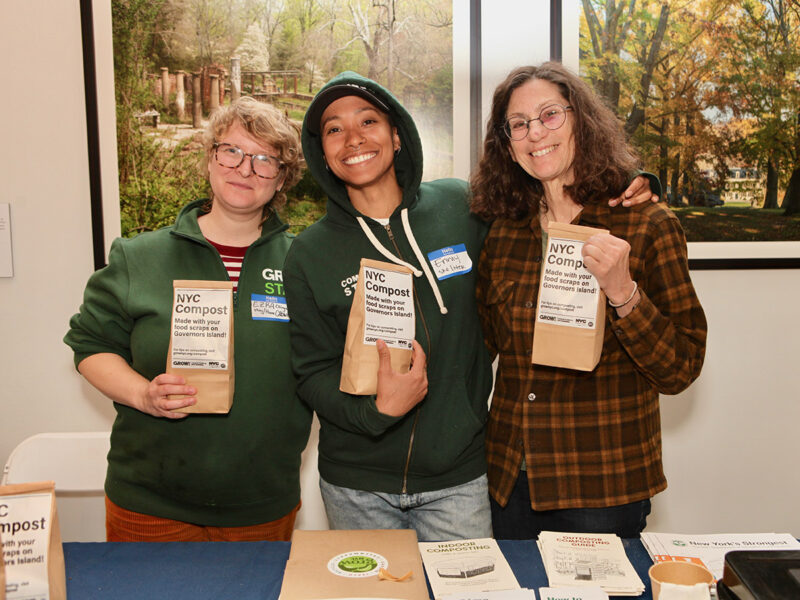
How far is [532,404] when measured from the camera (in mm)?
1538

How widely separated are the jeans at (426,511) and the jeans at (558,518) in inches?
2.2

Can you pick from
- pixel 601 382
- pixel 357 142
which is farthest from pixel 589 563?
pixel 357 142

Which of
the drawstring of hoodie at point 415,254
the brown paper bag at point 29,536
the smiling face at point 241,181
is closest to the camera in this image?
the brown paper bag at point 29,536

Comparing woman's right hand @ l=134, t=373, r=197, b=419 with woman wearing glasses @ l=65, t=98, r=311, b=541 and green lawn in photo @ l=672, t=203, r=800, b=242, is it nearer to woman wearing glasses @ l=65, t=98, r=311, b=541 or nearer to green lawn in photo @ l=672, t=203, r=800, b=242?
woman wearing glasses @ l=65, t=98, r=311, b=541

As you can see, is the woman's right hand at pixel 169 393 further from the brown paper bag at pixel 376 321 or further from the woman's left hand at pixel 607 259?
the woman's left hand at pixel 607 259

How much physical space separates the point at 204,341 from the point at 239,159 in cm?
54

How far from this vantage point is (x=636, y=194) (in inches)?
58.9

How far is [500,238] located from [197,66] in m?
1.44

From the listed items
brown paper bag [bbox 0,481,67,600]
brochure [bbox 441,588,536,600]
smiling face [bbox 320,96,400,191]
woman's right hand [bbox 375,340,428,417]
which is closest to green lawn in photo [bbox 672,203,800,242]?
smiling face [bbox 320,96,400,191]

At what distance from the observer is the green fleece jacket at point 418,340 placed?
1.60 meters

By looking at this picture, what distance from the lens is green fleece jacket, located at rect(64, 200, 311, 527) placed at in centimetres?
171

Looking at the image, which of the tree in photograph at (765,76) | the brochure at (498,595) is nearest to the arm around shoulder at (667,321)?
the brochure at (498,595)

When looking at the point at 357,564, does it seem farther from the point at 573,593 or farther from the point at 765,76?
the point at 765,76

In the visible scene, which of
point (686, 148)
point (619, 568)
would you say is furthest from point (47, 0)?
point (619, 568)
